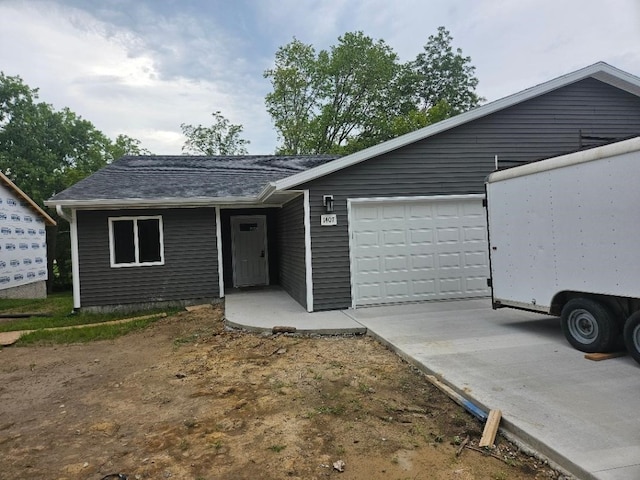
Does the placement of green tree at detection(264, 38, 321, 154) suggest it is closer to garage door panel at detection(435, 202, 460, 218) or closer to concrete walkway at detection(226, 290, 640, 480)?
garage door panel at detection(435, 202, 460, 218)

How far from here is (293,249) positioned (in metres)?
9.38

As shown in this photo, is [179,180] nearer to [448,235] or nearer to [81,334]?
[81,334]

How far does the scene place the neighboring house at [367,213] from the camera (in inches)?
312

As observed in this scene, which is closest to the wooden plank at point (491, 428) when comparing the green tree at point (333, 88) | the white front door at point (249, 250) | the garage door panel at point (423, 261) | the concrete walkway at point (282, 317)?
the concrete walkway at point (282, 317)

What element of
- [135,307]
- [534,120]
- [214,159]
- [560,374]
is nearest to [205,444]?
[560,374]

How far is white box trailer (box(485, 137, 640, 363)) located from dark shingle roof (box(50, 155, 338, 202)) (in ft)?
21.0

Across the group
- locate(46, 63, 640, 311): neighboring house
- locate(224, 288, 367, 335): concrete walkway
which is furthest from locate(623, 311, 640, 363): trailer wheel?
locate(46, 63, 640, 311): neighboring house

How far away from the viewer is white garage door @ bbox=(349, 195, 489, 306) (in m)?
8.02

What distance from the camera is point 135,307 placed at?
1000 cm

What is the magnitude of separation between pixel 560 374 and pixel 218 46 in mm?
15215

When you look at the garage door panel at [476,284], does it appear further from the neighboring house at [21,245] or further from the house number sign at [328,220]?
the neighboring house at [21,245]

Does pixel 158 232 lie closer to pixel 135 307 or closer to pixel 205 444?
pixel 135 307

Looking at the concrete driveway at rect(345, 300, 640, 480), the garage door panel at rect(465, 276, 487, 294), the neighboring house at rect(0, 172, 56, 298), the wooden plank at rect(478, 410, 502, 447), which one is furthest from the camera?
the neighboring house at rect(0, 172, 56, 298)

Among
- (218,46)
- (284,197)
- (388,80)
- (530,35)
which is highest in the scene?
(388,80)
